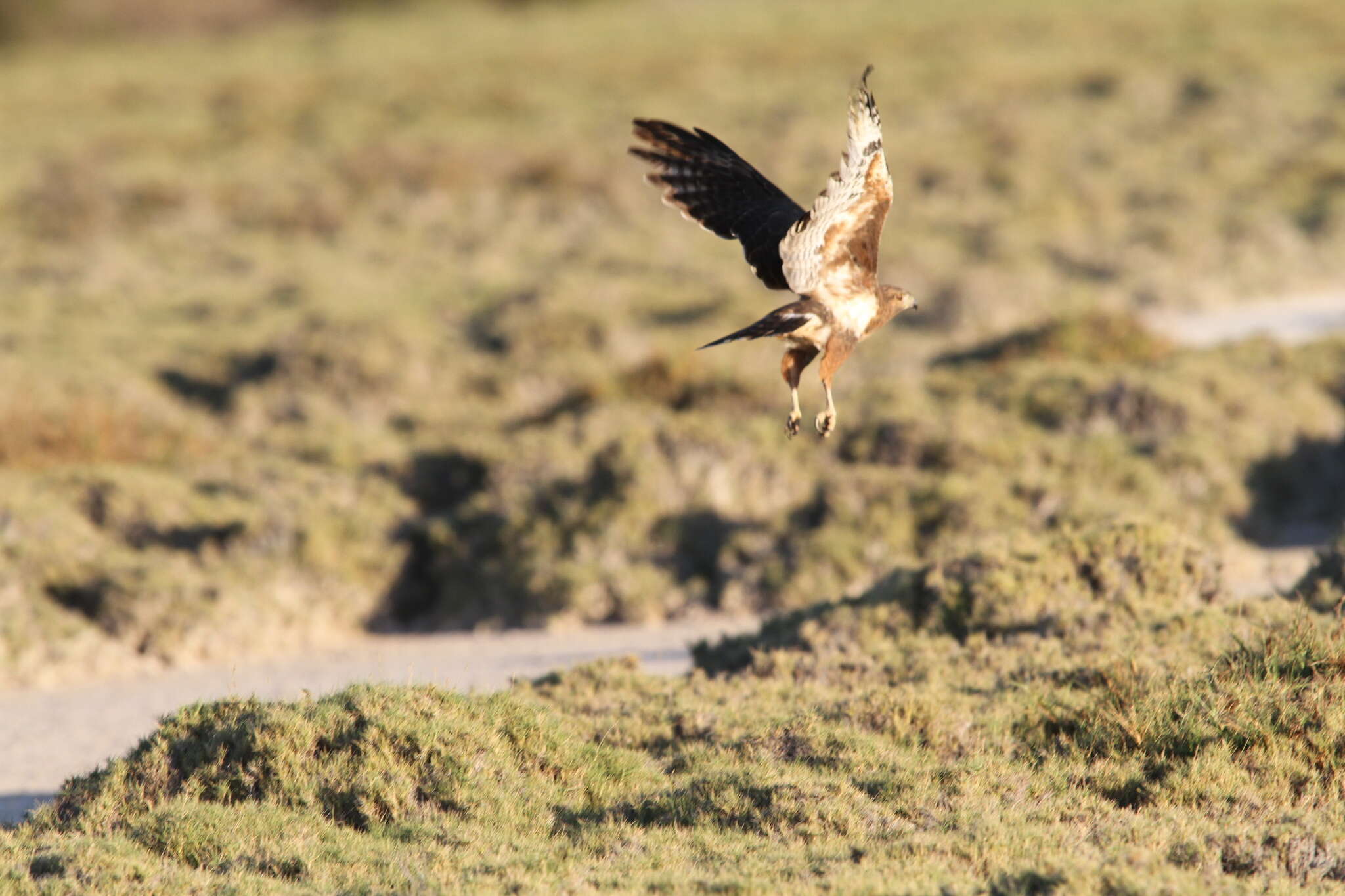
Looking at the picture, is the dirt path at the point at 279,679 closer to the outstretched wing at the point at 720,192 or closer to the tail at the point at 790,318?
the outstretched wing at the point at 720,192

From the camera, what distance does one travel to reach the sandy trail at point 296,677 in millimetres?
8875

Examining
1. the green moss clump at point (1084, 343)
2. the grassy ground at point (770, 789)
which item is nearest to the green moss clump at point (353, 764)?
the grassy ground at point (770, 789)

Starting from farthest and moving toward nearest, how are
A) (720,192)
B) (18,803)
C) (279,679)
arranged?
(279,679) < (18,803) < (720,192)

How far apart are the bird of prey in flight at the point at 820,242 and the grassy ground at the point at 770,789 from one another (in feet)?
5.54

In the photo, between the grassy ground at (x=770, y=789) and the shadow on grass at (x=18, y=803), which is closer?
the grassy ground at (x=770, y=789)

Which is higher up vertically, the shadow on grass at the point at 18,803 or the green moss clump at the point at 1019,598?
the green moss clump at the point at 1019,598

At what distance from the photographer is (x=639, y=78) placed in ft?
159

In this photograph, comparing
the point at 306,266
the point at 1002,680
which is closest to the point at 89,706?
the point at 1002,680

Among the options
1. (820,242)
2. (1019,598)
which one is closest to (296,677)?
(1019,598)

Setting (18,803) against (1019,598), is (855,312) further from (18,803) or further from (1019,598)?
(18,803)

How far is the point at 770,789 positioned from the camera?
19.9ft

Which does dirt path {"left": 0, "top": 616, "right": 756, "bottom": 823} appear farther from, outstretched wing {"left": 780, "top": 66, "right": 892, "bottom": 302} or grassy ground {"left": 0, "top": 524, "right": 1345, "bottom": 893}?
outstretched wing {"left": 780, "top": 66, "right": 892, "bottom": 302}

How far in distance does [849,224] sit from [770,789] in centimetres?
249

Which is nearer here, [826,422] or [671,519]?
[826,422]
